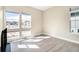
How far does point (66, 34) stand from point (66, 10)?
48 cm

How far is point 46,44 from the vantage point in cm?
190

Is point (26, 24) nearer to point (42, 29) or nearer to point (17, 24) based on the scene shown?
point (17, 24)

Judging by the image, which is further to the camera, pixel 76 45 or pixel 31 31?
pixel 31 31

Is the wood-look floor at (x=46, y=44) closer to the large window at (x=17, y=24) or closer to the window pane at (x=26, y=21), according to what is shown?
the large window at (x=17, y=24)

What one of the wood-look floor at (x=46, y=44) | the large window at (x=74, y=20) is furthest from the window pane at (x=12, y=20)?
the large window at (x=74, y=20)

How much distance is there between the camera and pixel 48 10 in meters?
1.81

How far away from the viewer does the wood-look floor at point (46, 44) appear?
1.76 m

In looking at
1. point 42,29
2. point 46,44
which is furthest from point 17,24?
point 46,44

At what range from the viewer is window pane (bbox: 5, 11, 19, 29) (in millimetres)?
1652

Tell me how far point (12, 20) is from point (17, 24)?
12cm

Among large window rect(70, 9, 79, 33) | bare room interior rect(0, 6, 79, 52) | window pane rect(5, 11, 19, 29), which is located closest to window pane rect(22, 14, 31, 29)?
bare room interior rect(0, 6, 79, 52)

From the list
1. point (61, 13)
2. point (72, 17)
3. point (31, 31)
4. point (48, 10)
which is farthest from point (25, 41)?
point (72, 17)

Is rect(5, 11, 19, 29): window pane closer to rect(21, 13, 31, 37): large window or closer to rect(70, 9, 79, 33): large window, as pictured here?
rect(21, 13, 31, 37): large window

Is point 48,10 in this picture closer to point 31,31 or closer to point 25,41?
point 31,31
